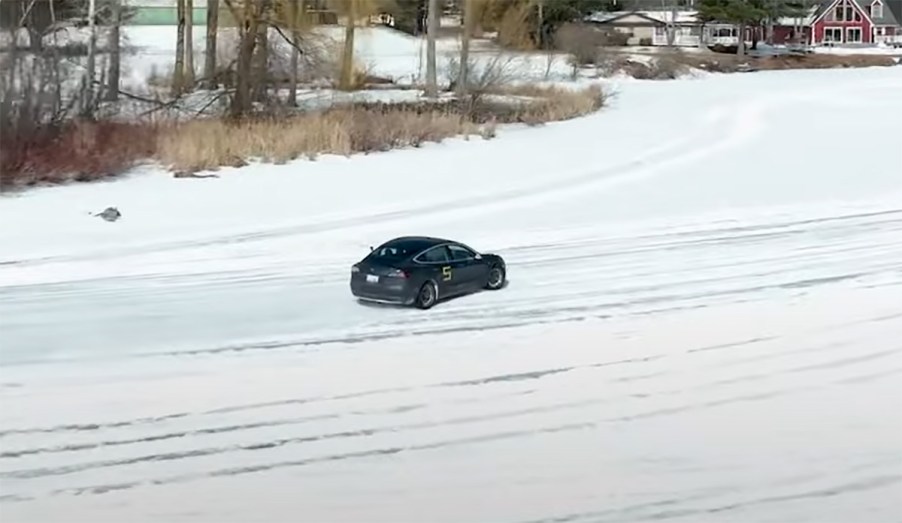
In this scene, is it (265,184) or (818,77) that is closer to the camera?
(265,184)

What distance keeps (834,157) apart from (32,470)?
27286mm

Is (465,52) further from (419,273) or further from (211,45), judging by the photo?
(419,273)

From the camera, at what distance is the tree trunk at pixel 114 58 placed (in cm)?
3456

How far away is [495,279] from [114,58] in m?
22.0

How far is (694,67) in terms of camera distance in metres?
76.2

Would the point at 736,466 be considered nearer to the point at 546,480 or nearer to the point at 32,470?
the point at 546,480

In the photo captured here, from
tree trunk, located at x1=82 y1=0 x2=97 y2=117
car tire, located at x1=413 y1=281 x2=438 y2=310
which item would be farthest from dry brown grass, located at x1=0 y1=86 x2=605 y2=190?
car tire, located at x1=413 y1=281 x2=438 y2=310

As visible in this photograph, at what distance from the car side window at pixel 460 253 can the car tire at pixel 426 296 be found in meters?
0.67

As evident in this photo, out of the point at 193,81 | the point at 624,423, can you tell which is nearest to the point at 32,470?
the point at 624,423

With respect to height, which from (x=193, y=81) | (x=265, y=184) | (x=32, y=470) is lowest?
(x=32, y=470)

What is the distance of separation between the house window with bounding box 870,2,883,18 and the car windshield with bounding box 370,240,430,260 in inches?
4331

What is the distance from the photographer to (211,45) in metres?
38.9

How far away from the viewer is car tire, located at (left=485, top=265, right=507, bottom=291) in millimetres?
16750

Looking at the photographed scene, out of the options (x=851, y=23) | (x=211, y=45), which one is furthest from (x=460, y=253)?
(x=851, y=23)
